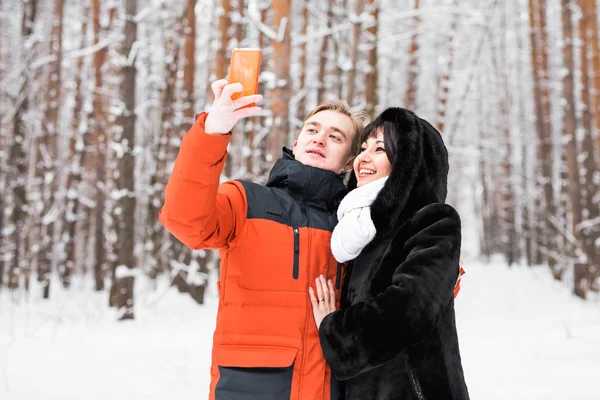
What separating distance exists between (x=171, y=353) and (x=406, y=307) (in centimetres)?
427

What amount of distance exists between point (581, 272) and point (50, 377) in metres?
10.5

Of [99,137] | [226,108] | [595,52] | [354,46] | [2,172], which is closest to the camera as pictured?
[226,108]

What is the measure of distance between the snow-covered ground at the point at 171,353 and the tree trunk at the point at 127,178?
1.66ft

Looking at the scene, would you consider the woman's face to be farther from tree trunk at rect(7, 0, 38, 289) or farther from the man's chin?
tree trunk at rect(7, 0, 38, 289)

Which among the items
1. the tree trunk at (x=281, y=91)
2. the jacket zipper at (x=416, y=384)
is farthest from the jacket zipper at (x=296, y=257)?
the tree trunk at (x=281, y=91)

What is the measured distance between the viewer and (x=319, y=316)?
7.11 feet

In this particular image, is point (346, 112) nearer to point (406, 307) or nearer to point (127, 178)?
point (406, 307)

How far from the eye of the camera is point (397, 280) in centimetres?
193

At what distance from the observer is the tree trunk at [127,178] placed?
7.63 m

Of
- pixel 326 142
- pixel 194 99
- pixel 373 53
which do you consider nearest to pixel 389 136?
pixel 326 142

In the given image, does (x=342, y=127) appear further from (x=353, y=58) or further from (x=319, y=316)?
(x=353, y=58)

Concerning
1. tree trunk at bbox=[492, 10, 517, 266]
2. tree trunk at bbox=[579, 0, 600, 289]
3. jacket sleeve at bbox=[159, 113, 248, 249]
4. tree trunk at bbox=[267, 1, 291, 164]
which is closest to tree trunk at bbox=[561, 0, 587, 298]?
tree trunk at bbox=[579, 0, 600, 289]

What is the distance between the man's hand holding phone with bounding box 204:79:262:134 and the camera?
1.83 meters

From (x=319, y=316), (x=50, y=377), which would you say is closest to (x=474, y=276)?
(x=50, y=377)
